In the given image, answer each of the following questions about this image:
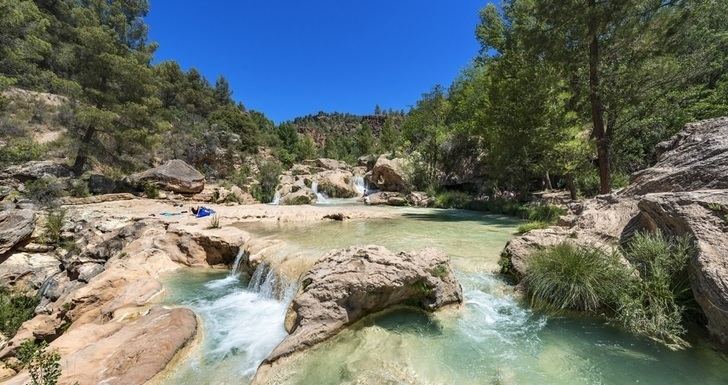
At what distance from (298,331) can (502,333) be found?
317 cm

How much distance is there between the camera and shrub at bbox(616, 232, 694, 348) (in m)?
4.64

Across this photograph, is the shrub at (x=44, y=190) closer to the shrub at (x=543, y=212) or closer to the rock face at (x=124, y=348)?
the rock face at (x=124, y=348)

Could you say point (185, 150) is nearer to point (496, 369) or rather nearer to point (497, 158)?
point (497, 158)

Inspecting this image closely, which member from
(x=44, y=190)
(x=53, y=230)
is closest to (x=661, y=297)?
(x=53, y=230)

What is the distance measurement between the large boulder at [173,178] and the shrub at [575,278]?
2426cm

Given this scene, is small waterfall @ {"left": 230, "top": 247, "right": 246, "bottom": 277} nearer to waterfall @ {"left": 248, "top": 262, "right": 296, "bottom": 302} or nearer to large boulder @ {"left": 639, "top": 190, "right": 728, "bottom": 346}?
waterfall @ {"left": 248, "top": 262, "right": 296, "bottom": 302}

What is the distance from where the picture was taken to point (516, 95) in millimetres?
16219

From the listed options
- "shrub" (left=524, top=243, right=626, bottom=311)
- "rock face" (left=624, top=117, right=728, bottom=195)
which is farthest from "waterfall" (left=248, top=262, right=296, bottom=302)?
"rock face" (left=624, top=117, right=728, bottom=195)

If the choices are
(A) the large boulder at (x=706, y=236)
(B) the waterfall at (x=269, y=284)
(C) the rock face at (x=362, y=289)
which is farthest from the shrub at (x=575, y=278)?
(B) the waterfall at (x=269, y=284)

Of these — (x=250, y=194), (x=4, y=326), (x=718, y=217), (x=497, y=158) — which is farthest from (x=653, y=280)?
(x=250, y=194)

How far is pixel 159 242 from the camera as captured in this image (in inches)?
413

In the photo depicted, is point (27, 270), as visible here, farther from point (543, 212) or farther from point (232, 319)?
point (543, 212)

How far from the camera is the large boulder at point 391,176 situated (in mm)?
29266

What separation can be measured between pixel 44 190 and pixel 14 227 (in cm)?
767
